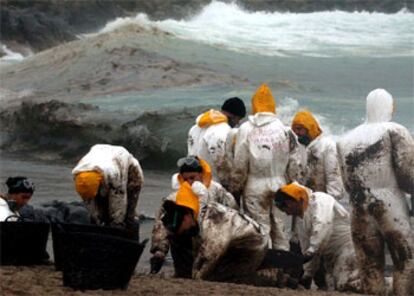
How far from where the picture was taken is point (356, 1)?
51.9 metres

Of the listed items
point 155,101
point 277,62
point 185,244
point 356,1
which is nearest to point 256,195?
point 185,244

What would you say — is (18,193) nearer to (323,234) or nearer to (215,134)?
(215,134)

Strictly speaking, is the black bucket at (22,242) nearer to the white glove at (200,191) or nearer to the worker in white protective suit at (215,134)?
the white glove at (200,191)

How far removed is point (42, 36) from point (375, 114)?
102 ft

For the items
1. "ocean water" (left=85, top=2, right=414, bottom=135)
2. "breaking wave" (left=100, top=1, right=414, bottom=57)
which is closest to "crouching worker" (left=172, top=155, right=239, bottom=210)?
"ocean water" (left=85, top=2, right=414, bottom=135)

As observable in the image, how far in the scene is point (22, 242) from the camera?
369 inches

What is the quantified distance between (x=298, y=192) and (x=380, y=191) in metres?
0.69

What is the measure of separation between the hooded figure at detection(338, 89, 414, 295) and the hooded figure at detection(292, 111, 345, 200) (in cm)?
80

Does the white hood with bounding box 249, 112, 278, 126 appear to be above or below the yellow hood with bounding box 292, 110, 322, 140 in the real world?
above

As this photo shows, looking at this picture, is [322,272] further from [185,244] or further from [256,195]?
[185,244]

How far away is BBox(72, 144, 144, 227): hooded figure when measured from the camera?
9766 millimetres

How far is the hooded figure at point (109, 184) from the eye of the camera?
9.77 m

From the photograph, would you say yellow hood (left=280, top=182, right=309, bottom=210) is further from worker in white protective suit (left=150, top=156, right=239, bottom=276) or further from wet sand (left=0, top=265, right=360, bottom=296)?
wet sand (left=0, top=265, right=360, bottom=296)

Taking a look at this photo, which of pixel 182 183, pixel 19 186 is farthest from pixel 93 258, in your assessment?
pixel 19 186
